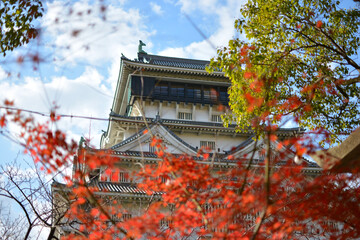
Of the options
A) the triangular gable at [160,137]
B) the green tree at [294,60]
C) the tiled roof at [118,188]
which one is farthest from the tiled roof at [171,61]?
the green tree at [294,60]

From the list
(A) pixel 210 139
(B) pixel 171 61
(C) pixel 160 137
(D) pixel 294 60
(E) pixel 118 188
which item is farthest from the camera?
(B) pixel 171 61

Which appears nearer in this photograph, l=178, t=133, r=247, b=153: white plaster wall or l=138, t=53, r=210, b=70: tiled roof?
l=178, t=133, r=247, b=153: white plaster wall

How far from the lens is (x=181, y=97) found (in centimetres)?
3212

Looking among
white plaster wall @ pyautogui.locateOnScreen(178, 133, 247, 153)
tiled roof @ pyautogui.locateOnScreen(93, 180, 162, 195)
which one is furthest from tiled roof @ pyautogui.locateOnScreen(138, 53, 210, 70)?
tiled roof @ pyautogui.locateOnScreen(93, 180, 162, 195)

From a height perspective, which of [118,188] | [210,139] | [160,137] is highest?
[210,139]

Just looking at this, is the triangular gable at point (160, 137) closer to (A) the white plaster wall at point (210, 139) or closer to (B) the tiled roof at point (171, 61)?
(A) the white plaster wall at point (210, 139)

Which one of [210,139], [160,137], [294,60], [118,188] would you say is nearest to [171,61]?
[210,139]

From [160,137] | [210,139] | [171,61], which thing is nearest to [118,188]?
[160,137]

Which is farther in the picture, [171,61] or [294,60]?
[171,61]

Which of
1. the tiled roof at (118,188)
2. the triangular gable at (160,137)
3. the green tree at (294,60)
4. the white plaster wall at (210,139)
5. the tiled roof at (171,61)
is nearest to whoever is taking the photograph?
the green tree at (294,60)

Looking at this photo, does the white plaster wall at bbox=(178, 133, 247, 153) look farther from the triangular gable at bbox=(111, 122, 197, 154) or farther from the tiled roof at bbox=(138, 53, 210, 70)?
the tiled roof at bbox=(138, 53, 210, 70)

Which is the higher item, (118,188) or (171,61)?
(171,61)

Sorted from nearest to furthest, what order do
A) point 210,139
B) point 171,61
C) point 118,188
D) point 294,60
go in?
1. point 294,60
2. point 118,188
3. point 210,139
4. point 171,61

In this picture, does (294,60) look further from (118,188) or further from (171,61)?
(171,61)
